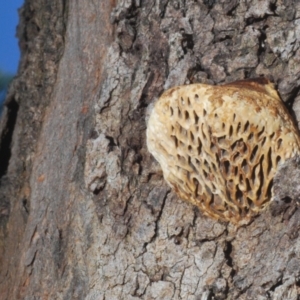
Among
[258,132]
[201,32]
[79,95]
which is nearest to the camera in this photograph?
[258,132]

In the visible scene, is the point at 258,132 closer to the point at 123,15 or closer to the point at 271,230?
the point at 271,230

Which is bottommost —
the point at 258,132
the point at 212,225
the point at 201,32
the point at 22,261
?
the point at 22,261

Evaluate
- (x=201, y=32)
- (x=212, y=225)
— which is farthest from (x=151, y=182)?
(x=201, y=32)

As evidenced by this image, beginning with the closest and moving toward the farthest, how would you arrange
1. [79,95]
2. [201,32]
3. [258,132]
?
1. [258,132]
2. [201,32]
3. [79,95]

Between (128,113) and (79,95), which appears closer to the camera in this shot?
(128,113)
